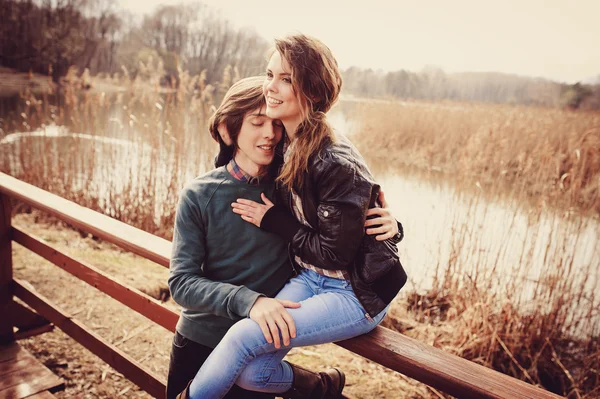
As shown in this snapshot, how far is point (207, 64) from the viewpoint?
29.0 ft

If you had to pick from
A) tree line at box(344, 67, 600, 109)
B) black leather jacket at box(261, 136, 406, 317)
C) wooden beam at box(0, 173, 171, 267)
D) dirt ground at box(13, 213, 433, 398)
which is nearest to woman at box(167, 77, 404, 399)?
black leather jacket at box(261, 136, 406, 317)

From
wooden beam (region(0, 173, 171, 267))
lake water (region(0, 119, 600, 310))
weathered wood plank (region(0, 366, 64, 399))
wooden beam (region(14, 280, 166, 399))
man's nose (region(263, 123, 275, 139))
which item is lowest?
weathered wood plank (region(0, 366, 64, 399))

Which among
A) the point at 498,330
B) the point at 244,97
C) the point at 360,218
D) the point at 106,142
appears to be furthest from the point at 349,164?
the point at 106,142

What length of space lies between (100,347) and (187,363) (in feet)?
3.23

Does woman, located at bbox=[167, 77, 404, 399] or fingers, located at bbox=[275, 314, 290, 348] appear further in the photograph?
woman, located at bbox=[167, 77, 404, 399]

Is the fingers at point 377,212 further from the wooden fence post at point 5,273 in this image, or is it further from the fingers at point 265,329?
the wooden fence post at point 5,273

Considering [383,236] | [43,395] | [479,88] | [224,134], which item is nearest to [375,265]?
[383,236]

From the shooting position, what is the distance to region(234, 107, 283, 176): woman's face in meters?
1.29

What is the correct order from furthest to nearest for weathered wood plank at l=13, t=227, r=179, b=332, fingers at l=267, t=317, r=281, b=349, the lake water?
the lake water, weathered wood plank at l=13, t=227, r=179, b=332, fingers at l=267, t=317, r=281, b=349

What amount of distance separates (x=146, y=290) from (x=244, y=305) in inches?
98.6

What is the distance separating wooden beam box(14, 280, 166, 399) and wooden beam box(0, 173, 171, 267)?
1.88 feet

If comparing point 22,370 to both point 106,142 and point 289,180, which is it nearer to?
point 289,180

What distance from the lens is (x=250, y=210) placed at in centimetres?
124

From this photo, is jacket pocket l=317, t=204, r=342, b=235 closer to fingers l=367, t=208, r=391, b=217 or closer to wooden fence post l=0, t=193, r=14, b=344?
fingers l=367, t=208, r=391, b=217
